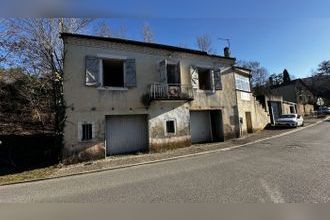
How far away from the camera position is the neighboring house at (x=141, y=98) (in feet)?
42.8

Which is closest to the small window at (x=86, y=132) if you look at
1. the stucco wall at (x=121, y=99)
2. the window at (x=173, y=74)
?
the stucco wall at (x=121, y=99)

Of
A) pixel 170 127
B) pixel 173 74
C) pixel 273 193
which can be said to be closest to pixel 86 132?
pixel 170 127

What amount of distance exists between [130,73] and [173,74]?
3.10 meters

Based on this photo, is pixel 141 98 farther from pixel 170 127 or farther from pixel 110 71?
pixel 110 71

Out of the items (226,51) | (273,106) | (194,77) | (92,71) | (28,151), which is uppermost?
(226,51)

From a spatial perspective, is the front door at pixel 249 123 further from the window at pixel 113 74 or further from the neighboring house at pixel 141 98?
the window at pixel 113 74

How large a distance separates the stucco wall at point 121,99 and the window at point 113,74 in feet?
3.70

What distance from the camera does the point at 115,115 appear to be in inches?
562

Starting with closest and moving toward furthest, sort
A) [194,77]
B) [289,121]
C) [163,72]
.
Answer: [163,72]
[194,77]
[289,121]

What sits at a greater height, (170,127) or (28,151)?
(170,127)

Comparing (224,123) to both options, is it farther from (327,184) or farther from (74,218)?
(74,218)

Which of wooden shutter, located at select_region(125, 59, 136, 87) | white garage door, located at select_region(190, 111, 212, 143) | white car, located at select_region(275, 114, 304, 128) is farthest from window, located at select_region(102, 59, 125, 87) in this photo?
white car, located at select_region(275, 114, 304, 128)

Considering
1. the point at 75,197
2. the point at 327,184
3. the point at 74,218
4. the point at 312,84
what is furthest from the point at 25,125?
the point at 312,84

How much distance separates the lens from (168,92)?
594 inches
